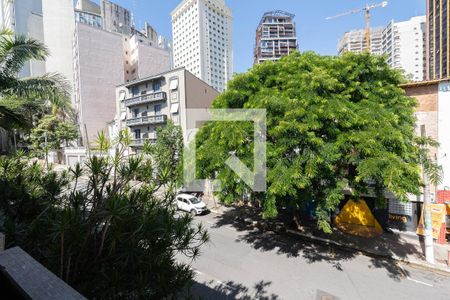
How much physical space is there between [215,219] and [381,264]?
846 cm

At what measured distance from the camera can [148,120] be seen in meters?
25.2

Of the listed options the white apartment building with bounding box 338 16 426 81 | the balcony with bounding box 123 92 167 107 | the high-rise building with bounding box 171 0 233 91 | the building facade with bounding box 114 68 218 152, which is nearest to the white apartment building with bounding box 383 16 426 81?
the white apartment building with bounding box 338 16 426 81

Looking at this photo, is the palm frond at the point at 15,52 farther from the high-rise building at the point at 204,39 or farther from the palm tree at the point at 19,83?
the high-rise building at the point at 204,39

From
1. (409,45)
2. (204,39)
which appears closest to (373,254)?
(409,45)

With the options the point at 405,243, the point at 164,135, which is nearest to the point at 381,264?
the point at 405,243

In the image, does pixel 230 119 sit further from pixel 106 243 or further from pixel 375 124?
pixel 106 243

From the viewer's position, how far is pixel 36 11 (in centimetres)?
5866

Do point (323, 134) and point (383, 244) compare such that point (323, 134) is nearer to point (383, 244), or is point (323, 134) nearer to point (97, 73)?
point (383, 244)

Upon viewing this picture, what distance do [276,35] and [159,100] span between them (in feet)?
195

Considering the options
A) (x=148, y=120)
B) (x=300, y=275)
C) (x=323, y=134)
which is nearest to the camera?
(x=323, y=134)

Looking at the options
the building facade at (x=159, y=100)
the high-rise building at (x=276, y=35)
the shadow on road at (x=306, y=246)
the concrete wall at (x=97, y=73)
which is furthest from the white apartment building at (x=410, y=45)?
the shadow on road at (x=306, y=246)

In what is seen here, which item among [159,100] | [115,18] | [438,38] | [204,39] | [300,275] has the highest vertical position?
[204,39]

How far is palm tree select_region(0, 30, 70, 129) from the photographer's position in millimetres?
7219

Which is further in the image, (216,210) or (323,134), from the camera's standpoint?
(216,210)
